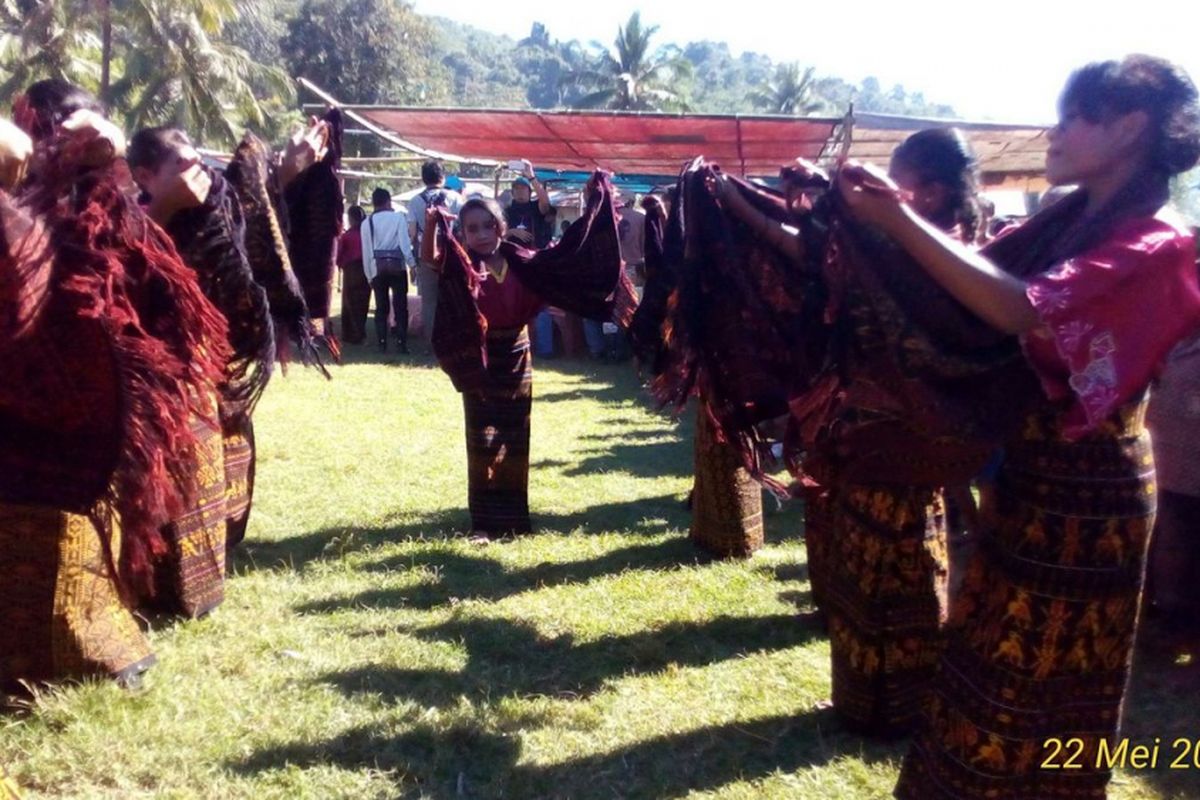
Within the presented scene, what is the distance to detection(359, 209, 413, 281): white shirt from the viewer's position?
13109mm

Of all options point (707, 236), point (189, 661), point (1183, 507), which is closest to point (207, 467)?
point (189, 661)

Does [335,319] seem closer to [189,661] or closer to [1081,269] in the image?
[189,661]

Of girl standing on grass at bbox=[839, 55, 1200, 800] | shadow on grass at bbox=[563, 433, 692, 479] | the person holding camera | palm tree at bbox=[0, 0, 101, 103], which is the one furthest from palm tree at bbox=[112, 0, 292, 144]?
girl standing on grass at bbox=[839, 55, 1200, 800]

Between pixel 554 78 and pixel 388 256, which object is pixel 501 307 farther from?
pixel 554 78

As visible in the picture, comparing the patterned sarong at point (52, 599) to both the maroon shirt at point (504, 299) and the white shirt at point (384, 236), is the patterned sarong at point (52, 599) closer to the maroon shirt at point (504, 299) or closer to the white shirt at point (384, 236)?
the maroon shirt at point (504, 299)

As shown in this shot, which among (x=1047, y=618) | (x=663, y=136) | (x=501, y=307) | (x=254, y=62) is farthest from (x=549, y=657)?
(x=254, y=62)

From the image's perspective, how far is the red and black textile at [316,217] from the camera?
4910 mm

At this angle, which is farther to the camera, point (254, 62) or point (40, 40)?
point (254, 62)

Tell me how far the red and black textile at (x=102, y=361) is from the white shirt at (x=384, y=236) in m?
10.2

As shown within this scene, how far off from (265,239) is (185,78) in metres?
29.1

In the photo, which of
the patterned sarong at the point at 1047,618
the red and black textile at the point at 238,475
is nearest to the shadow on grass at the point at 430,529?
the red and black textile at the point at 238,475

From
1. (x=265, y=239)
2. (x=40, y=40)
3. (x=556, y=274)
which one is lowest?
(x=556, y=274)

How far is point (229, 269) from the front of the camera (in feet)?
13.4

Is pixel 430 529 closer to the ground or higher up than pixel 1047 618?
closer to the ground
